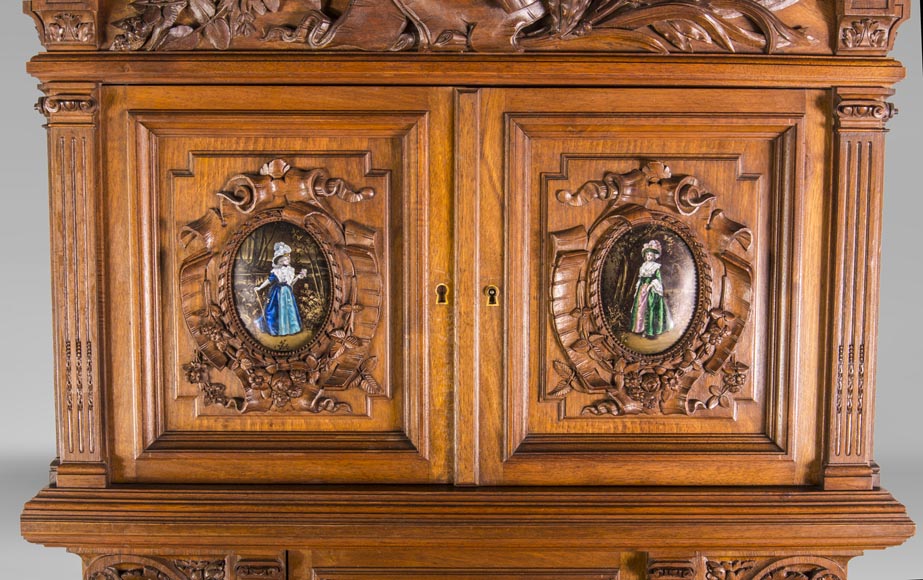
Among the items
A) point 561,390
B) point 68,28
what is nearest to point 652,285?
point 561,390

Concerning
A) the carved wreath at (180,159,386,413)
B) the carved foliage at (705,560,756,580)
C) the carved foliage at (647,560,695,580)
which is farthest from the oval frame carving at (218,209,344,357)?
the carved foliage at (705,560,756,580)

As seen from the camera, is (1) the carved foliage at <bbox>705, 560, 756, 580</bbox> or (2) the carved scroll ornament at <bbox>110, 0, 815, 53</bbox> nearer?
(2) the carved scroll ornament at <bbox>110, 0, 815, 53</bbox>

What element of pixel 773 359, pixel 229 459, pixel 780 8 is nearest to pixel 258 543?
pixel 229 459

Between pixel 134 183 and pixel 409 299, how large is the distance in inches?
32.4

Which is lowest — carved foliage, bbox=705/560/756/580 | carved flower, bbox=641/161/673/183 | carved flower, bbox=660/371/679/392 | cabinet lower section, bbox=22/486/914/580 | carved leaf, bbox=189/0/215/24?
carved foliage, bbox=705/560/756/580

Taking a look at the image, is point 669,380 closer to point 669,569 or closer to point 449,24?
point 669,569

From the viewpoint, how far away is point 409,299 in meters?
2.57

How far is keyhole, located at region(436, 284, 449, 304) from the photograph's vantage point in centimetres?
256

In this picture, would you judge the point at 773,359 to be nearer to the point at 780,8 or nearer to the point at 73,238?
the point at 780,8

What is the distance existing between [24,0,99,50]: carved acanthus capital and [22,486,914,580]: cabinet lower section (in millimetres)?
1221

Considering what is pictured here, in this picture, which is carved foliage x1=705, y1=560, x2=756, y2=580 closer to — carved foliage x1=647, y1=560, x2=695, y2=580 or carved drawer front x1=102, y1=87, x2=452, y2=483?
carved foliage x1=647, y1=560, x2=695, y2=580

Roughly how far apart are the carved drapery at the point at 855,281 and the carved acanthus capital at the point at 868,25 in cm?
12

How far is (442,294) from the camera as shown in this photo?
2564mm

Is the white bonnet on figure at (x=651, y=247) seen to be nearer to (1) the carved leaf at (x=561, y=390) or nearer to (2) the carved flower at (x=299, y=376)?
(1) the carved leaf at (x=561, y=390)
